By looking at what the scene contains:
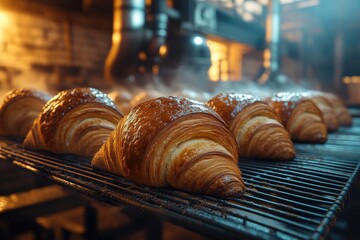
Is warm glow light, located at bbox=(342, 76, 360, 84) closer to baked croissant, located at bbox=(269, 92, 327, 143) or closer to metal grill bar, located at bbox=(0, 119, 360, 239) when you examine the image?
baked croissant, located at bbox=(269, 92, 327, 143)

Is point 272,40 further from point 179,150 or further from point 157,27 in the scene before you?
point 179,150

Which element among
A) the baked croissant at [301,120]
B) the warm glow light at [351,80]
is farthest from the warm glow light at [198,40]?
the warm glow light at [351,80]

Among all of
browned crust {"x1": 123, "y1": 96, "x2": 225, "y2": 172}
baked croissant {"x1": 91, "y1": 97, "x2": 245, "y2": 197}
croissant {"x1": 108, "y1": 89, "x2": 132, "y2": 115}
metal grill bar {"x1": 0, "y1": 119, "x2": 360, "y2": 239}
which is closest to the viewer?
metal grill bar {"x1": 0, "y1": 119, "x2": 360, "y2": 239}

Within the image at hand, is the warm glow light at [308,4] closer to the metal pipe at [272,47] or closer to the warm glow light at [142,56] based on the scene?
the metal pipe at [272,47]

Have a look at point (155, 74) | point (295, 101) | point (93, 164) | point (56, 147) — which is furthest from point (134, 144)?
point (155, 74)

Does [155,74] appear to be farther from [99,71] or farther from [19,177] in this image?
[19,177]

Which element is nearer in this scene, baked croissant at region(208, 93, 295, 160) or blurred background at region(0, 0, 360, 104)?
baked croissant at region(208, 93, 295, 160)

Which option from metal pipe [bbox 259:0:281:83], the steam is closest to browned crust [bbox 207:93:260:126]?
the steam
